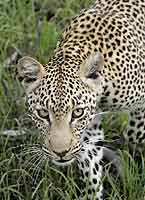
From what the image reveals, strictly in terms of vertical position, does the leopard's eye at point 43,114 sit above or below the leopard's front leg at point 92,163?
above

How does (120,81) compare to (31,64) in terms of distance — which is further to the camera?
(120,81)

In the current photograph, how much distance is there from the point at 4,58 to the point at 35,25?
0.46 metres

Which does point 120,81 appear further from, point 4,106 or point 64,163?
point 4,106

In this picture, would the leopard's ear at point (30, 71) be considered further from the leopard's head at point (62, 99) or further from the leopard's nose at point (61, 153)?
the leopard's nose at point (61, 153)

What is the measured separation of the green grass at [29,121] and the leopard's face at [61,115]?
46 centimetres

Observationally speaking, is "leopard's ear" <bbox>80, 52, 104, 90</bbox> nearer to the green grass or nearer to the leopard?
the leopard

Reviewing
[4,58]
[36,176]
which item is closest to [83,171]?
[36,176]

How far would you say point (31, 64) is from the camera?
475 cm

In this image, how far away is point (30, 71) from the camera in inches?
188

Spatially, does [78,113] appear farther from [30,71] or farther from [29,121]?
[29,121]

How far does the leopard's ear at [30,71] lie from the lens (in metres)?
4.71

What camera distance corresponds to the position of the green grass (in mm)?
5250

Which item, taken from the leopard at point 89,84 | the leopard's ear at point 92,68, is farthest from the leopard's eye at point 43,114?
the leopard's ear at point 92,68

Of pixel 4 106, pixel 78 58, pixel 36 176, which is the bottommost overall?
pixel 36 176
